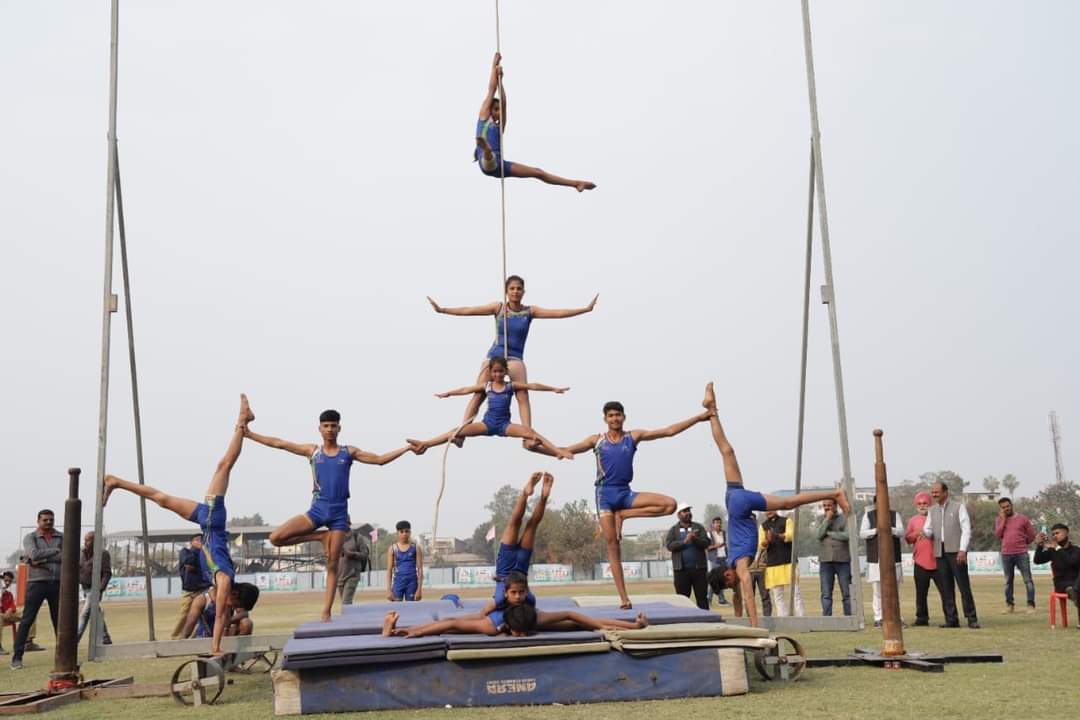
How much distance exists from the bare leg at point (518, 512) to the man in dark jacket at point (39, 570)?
6.50m

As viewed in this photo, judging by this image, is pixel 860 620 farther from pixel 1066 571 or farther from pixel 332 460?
pixel 332 460

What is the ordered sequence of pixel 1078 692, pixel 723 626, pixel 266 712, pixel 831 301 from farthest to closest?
pixel 831 301, pixel 723 626, pixel 266 712, pixel 1078 692

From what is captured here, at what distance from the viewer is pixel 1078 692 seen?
749 centimetres

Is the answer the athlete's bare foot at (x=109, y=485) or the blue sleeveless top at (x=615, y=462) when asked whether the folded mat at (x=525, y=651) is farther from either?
the athlete's bare foot at (x=109, y=485)

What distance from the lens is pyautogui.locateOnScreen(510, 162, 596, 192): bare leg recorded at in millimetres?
11656

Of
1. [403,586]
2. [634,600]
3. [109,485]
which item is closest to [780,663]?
[634,600]

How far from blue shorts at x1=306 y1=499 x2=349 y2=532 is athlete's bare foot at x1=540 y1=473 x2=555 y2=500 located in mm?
2309

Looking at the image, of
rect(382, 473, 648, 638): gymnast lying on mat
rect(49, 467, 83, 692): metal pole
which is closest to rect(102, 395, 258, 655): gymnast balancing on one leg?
rect(49, 467, 83, 692): metal pole

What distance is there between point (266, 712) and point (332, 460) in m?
3.04

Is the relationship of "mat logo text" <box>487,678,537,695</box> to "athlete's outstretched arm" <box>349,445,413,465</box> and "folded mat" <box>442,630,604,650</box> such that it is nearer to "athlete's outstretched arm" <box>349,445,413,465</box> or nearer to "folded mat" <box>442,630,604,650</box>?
"folded mat" <box>442,630,604,650</box>

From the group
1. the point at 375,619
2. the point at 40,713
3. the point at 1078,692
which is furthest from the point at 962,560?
the point at 40,713

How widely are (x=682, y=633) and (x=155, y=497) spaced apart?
5854 millimetres

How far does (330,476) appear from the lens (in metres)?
10.4

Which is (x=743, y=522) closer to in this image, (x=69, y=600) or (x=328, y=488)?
(x=328, y=488)
